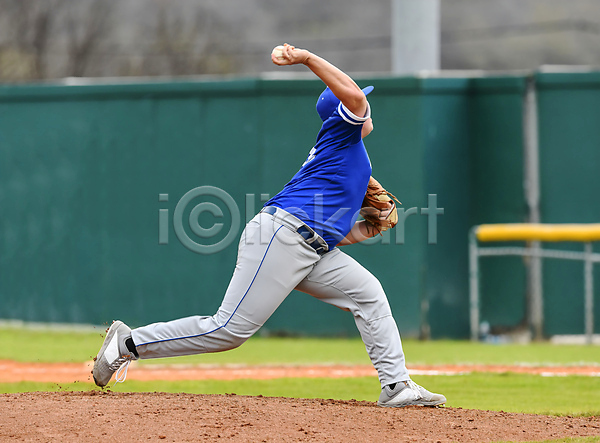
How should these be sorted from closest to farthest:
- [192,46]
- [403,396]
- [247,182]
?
[403,396], [247,182], [192,46]

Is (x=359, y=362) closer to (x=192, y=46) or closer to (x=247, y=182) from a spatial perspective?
(x=247, y=182)

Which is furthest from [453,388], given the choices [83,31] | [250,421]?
[83,31]

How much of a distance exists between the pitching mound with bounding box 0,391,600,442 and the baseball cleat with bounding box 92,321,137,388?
0.48ft

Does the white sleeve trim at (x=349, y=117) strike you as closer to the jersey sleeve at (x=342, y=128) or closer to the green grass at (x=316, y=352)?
the jersey sleeve at (x=342, y=128)

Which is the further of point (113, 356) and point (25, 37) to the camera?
point (25, 37)

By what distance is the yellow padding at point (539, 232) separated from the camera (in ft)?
36.5

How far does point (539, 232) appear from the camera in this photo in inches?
443

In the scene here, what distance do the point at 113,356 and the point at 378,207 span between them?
1841 mm

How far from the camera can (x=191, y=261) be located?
12070mm

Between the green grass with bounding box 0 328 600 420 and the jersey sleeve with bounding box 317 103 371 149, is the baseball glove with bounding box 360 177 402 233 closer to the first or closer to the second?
the jersey sleeve with bounding box 317 103 371 149

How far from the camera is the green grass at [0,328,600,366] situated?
32.2 feet

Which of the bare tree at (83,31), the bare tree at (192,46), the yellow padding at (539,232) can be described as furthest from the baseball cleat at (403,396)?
the bare tree at (192,46)

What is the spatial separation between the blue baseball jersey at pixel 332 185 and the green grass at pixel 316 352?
4305 millimetres

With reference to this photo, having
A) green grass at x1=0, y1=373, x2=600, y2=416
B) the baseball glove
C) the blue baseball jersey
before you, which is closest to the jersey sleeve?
the blue baseball jersey
